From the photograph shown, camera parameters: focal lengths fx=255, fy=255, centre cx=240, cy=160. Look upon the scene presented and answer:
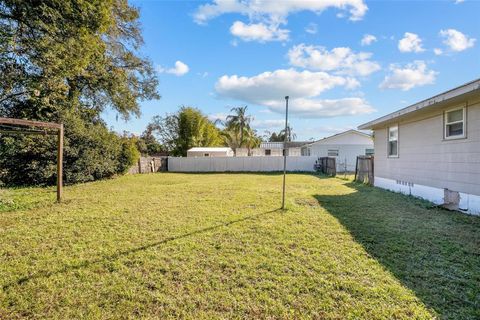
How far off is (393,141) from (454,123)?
318 centimetres

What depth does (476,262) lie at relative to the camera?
3.05 metres

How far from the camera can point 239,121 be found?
33125 mm

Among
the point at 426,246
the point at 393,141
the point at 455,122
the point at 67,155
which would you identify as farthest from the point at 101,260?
the point at 393,141

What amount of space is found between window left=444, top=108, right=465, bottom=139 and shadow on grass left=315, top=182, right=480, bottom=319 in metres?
1.77

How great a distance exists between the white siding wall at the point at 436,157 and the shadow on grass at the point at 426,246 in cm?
73

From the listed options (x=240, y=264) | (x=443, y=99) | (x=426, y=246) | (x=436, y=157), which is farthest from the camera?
(x=436, y=157)

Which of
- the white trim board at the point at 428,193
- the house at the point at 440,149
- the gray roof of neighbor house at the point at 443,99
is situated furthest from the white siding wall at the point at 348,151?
the gray roof of neighbor house at the point at 443,99

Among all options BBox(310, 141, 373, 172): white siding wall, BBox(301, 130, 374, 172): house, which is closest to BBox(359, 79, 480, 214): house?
BBox(310, 141, 373, 172): white siding wall

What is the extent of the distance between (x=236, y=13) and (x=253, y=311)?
9.92 meters

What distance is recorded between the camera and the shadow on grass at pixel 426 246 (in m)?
2.35

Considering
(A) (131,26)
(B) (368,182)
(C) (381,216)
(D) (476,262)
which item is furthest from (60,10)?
(B) (368,182)

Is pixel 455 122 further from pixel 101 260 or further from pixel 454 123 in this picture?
pixel 101 260

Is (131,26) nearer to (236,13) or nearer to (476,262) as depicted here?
(236,13)

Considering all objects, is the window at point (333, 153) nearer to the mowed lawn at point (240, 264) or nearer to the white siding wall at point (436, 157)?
the white siding wall at point (436, 157)
